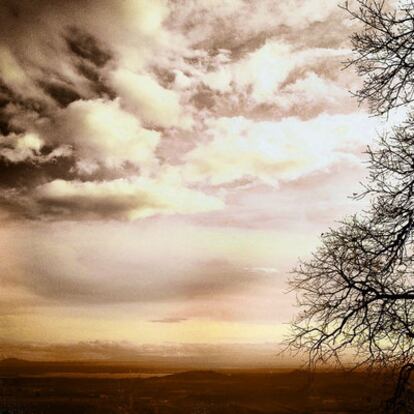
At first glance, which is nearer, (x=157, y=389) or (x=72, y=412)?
(x=72, y=412)

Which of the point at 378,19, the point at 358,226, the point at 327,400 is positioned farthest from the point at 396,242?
the point at 327,400

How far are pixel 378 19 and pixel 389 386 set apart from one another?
199 inches

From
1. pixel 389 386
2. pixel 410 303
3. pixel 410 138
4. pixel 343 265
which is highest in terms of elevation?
pixel 410 138

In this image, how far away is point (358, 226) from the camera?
20.9 ft

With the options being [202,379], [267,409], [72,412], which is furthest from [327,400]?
[202,379]

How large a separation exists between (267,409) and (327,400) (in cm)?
1320

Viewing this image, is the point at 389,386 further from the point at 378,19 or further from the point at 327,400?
the point at 327,400

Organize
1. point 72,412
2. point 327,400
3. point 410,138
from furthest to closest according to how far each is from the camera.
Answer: point 327,400 → point 72,412 → point 410,138

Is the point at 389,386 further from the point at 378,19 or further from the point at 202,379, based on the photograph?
the point at 202,379

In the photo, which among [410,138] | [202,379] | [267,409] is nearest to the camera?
[410,138]

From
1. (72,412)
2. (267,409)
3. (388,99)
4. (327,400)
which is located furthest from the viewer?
(327,400)

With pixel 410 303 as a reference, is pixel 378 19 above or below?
above

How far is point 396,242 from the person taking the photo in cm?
620

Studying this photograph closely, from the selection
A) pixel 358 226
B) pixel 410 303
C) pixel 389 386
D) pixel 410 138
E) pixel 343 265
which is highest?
pixel 410 138
